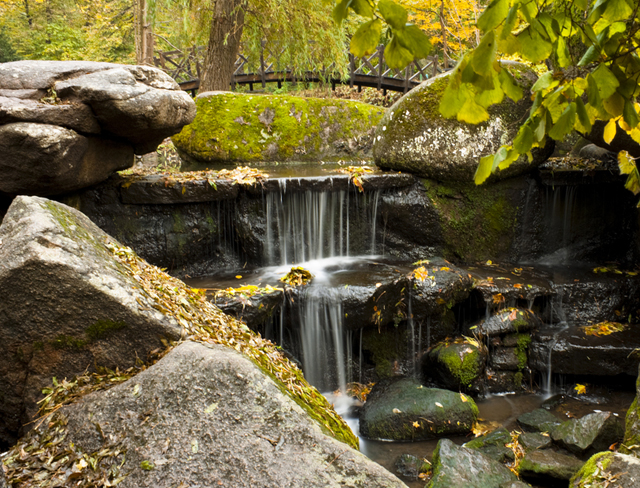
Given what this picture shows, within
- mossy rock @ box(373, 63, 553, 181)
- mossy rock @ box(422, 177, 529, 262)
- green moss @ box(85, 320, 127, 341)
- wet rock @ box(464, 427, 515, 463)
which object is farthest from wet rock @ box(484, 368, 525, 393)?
green moss @ box(85, 320, 127, 341)

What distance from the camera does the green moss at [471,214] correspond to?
679cm

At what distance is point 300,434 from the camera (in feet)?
5.59

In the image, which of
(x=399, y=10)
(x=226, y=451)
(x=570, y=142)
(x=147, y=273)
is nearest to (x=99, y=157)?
(x=147, y=273)

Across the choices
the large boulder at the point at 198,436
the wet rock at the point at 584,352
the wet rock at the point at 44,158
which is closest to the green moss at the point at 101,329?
the large boulder at the point at 198,436

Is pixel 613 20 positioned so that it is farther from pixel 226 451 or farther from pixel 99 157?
pixel 99 157

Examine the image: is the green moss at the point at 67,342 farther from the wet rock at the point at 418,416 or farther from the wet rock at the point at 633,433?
the wet rock at the point at 418,416

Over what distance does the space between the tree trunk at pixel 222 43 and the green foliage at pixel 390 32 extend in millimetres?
9927

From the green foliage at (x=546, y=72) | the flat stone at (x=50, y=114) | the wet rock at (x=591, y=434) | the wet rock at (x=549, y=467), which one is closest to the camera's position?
the green foliage at (x=546, y=72)

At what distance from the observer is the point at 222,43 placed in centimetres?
1017

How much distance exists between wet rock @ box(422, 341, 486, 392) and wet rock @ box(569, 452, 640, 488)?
8.82ft

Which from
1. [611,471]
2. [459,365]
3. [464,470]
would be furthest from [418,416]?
[611,471]

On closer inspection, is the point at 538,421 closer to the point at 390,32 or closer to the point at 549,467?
the point at 549,467

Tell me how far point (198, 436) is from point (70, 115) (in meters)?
3.95

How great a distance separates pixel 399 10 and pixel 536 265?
21.5ft
